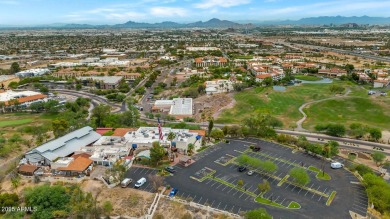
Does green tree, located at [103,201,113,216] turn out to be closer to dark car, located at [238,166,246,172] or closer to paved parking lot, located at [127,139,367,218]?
paved parking lot, located at [127,139,367,218]

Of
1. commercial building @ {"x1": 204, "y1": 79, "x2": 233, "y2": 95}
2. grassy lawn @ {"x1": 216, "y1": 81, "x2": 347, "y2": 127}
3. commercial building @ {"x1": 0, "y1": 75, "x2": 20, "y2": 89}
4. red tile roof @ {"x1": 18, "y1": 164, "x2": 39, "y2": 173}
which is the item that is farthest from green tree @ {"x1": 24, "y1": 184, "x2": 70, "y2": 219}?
commercial building @ {"x1": 0, "y1": 75, "x2": 20, "y2": 89}

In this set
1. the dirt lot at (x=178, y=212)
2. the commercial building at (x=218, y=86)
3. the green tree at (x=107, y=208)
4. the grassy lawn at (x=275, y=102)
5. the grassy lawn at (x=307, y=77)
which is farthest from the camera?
the grassy lawn at (x=307, y=77)

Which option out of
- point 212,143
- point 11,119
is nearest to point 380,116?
point 212,143

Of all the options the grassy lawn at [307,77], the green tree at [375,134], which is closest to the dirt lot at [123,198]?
the green tree at [375,134]

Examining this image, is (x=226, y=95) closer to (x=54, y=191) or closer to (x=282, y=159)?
(x=282, y=159)

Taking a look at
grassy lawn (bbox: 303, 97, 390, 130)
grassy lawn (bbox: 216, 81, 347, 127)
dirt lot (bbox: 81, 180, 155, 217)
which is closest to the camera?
dirt lot (bbox: 81, 180, 155, 217)

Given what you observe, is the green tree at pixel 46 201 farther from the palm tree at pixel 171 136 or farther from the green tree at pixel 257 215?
the green tree at pixel 257 215
